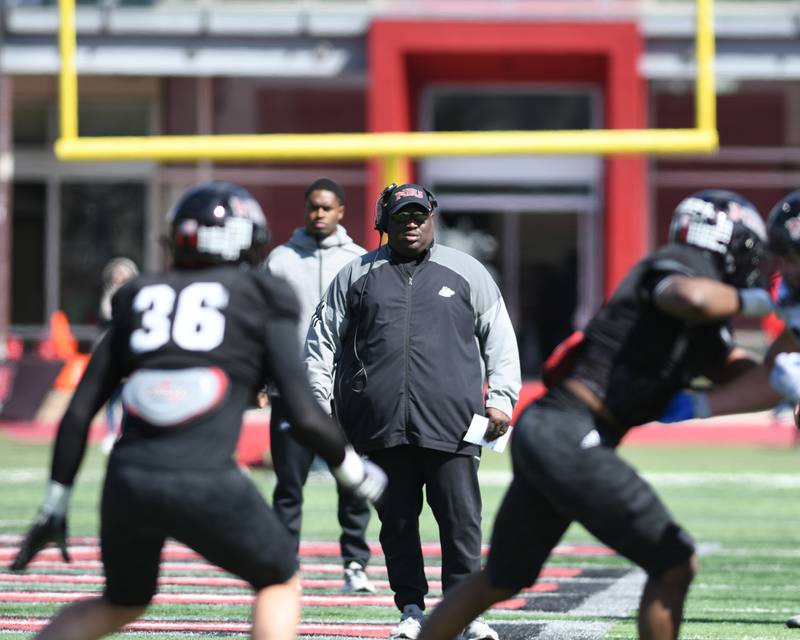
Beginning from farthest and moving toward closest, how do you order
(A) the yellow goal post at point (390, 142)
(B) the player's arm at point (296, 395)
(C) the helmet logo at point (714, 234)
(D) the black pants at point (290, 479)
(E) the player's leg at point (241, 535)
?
1. (A) the yellow goal post at point (390, 142)
2. (D) the black pants at point (290, 479)
3. (C) the helmet logo at point (714, 234)
4. (B) the player's arm at point (296, 395)
5. (E) the player's leg at point (241, 535)

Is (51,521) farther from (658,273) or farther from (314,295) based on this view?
(314,295)

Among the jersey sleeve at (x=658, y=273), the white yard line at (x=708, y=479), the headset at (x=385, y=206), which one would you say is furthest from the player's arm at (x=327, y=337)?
the white yard line at (x=708, y=479)

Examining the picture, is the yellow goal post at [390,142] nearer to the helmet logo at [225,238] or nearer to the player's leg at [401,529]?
the player's leg at [401,529]

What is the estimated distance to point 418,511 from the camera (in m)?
6.99

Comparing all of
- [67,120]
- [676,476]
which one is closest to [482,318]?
[676,476]

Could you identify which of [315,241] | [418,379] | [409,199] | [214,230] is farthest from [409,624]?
Answer: [315,241]

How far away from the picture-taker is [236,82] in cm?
2461

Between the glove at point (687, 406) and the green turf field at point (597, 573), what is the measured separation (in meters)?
1.93

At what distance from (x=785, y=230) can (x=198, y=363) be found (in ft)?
6.32

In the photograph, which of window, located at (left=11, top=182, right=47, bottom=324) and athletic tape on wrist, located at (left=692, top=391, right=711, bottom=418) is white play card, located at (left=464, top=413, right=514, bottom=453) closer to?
athletic tape on wrist, located at (left=692, top=391, right=711, bottom=418)

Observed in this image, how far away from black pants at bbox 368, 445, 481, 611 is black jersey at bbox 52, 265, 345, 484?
78.0 inches

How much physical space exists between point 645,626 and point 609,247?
1810 cm

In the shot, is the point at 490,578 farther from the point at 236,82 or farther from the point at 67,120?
the point at 236,82

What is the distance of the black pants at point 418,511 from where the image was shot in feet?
22.3
